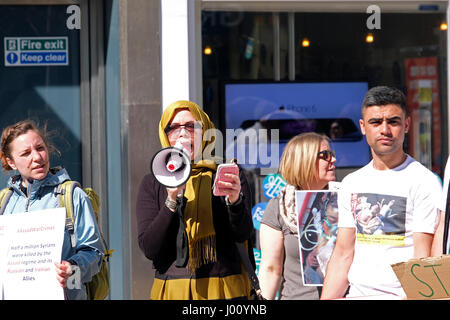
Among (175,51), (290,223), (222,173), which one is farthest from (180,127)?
(175,51)

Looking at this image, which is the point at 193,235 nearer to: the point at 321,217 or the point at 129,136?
the point at 321,217

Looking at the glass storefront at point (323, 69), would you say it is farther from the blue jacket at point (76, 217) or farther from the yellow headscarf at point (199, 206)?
the blue jacket at point (76, 217)

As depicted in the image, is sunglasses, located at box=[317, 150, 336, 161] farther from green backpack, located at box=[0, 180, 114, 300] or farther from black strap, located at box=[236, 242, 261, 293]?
green backpack, located at box=[0, 180, 114, 300]

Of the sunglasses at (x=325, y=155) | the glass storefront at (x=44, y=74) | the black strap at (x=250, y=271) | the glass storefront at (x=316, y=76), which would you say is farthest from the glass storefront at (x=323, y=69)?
the black strap at (x=250, y=271)

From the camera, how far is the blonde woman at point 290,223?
14.3 feet

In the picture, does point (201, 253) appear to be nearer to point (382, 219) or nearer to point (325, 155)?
point (382, 219)

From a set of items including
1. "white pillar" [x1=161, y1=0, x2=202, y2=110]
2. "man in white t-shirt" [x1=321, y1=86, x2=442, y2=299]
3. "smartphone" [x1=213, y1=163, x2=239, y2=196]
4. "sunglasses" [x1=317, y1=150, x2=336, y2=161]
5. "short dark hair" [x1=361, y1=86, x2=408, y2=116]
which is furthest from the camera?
"white pillar" [x1=161, y1=0, x2=202, y2=110]

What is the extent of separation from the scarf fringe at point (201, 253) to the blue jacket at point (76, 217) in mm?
473

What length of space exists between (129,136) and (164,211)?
2.35 m

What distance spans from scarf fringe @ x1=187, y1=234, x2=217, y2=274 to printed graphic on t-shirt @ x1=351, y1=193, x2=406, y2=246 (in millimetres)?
905

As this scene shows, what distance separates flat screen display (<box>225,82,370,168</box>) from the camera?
6.15m

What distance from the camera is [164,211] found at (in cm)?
362

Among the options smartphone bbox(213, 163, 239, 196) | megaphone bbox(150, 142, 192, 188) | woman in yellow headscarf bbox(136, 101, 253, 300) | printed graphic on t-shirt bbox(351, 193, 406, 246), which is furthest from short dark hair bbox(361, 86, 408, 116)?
megaphone bbox(150, 142, 192, 188)
